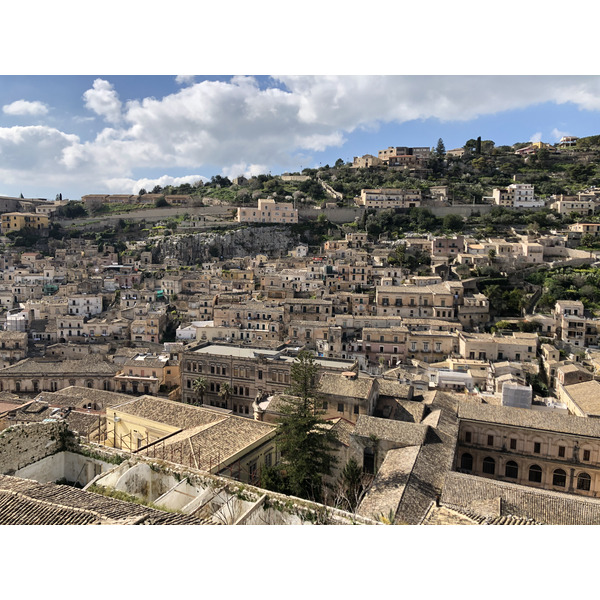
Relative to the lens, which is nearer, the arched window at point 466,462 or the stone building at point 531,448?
the stone building at point 531,448

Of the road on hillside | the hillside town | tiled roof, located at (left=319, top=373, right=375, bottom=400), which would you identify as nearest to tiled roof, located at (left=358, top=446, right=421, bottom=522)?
the hillside town

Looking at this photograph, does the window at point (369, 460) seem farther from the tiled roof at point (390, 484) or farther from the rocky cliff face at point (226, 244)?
the rocky cliff face at point (226, 244)

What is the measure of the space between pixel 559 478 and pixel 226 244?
2837 centimetres

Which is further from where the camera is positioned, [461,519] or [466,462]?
[466,462]

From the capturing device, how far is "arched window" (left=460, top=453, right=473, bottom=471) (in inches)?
494

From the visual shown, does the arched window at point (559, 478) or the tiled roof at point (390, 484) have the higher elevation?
the tiled roof at point (390, 484)

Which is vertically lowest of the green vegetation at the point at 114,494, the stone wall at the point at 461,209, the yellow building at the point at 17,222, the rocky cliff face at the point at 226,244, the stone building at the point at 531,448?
the stone building at the point at 531,448

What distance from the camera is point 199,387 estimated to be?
51.7 ft

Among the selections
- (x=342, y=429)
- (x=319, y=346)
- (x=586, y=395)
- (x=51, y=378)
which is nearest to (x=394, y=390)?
(x=342, y=429)

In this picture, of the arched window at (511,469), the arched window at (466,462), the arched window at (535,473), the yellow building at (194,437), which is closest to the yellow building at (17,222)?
the yellow building at (194,437)

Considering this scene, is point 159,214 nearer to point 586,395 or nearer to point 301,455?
point 586,395

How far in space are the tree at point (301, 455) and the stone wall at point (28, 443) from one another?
3189 millimetres

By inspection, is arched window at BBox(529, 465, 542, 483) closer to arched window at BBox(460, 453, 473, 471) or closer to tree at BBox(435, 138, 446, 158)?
arched window at BBox(460, 453, 473, 471)

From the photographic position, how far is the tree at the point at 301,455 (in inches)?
339
